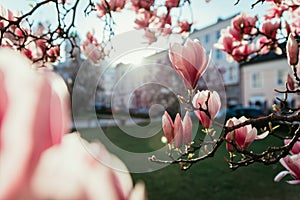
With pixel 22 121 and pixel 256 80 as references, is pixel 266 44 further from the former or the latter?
pixel 256 80

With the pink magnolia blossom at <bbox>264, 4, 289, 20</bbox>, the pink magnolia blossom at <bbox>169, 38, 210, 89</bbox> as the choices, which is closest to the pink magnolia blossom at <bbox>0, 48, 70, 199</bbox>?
the pink magnolia blossom at <bbox>169, 38, 210, 89</bbox>

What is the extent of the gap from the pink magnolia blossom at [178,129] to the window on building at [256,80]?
1462 centimetres

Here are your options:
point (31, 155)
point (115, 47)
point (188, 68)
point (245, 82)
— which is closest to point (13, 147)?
point (31, 155)

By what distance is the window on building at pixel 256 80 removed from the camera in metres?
14.6

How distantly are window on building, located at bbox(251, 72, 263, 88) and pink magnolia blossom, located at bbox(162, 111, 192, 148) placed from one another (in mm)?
14619

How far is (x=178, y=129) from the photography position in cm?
64

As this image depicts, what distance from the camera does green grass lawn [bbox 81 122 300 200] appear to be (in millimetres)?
3073

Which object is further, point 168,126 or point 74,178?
point 168,126

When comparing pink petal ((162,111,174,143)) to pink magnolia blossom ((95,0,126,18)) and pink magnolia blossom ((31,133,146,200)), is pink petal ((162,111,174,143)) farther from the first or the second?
pink magnolia blossom ((95,0,126,18))

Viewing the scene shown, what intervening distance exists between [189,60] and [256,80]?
590 inches

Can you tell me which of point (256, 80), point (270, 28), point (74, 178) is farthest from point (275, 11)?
point (256, 80)

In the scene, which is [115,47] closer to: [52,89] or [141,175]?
[52,89]

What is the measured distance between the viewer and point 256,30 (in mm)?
1438

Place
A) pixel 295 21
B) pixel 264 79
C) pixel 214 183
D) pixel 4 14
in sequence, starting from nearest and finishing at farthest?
pixel 4 14 < pixel 295 21 < pixel 214 183 < pixel 264 79
